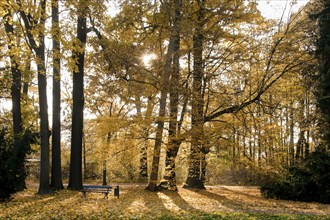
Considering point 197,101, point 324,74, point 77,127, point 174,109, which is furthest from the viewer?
point 77,127

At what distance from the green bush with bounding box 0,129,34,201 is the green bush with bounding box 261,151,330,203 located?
11.5 m

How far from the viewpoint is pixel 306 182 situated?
1622cm

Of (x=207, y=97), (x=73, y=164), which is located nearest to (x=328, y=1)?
(x=207, y=97)

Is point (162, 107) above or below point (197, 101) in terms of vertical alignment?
below

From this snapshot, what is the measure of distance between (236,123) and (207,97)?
1930mm

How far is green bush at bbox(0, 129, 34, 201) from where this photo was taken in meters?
12.8

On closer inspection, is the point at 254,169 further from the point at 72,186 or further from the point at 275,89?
the point at 72,186

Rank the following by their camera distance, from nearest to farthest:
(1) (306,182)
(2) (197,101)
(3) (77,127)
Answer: (2) (197,101) → (1) (306,182) → (3) (77,127)

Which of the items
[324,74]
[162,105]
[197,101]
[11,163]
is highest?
[324,74]

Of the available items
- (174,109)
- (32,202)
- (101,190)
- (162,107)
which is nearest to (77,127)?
(101,190)

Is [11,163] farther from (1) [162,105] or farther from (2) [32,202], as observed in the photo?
(1) [162,105]

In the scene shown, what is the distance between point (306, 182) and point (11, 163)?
41.1 ft

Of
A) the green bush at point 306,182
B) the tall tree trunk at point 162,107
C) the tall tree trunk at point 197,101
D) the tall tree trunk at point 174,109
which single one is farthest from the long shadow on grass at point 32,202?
the green bush at point 306,182

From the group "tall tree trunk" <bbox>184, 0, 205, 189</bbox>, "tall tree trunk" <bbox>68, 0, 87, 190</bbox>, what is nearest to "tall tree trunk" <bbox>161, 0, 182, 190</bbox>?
"tall tree trunk" <bbox>184, 0, 205, 189</bbox>
